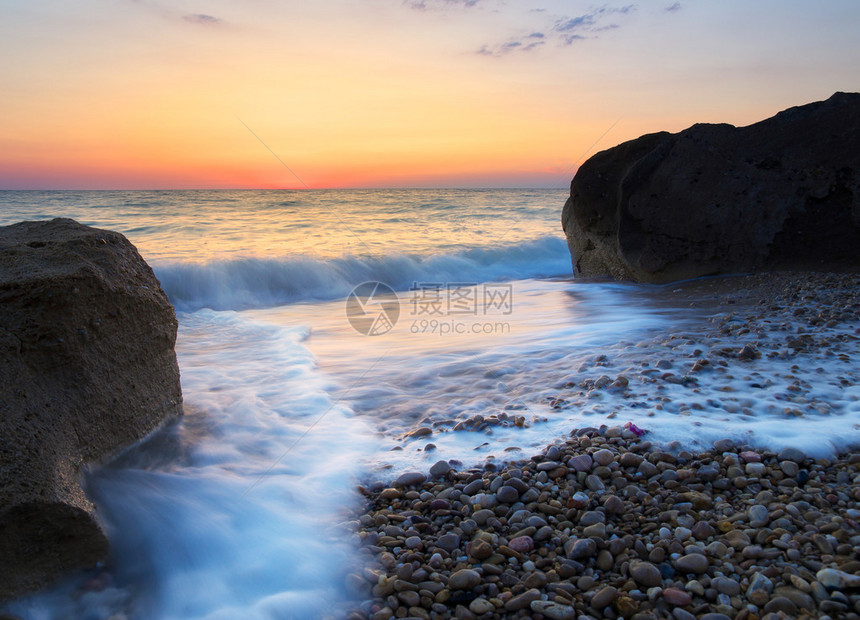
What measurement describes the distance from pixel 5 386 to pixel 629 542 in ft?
7.80

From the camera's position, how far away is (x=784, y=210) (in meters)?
6.11

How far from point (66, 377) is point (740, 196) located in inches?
263

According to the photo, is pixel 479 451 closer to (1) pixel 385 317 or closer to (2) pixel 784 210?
(1) pixel 385 317

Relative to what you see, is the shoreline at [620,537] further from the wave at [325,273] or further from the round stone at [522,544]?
the wave at [325,273]

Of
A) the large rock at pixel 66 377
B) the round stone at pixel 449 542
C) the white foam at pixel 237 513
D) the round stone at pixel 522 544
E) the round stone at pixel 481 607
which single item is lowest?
the white foam at pixel 237 513

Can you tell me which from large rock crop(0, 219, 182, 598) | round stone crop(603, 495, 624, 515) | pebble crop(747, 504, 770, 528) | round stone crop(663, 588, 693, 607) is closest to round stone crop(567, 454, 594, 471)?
round stone crop(603, 495, 624, 515)

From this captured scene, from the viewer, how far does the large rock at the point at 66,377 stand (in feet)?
6.22

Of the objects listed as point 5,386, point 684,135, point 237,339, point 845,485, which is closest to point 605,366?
point 845,485

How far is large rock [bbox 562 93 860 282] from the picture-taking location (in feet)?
19.5

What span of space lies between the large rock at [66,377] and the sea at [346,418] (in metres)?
0.14

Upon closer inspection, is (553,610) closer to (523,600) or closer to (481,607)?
(523,600)

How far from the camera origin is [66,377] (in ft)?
7.79

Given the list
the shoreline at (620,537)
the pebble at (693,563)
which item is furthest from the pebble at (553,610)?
the pebble at (693,563)

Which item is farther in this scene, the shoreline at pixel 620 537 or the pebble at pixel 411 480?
the pebble at pixel 411 480
